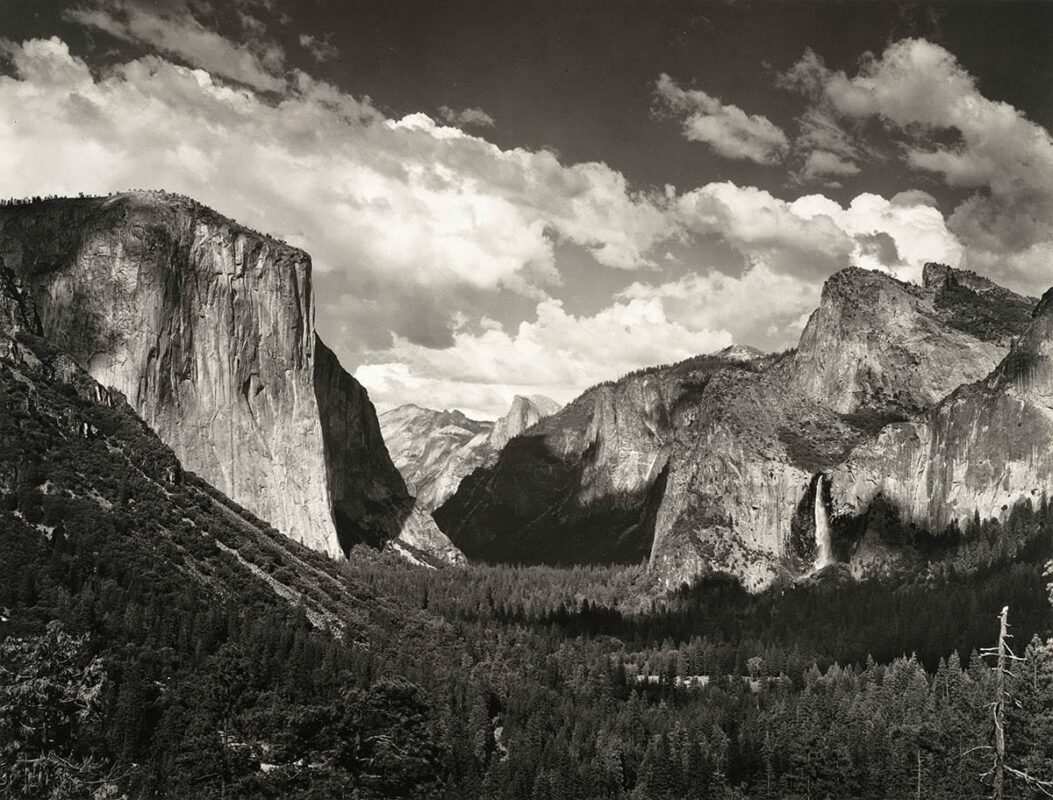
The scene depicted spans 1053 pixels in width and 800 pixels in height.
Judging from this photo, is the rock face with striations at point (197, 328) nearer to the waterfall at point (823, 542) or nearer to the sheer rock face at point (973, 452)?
the waterfall at point (823, 542)

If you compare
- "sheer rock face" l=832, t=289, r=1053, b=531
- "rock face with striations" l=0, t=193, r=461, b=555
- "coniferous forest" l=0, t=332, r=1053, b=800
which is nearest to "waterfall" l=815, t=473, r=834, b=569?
"sheer rock face" l=832, t=289, r=1053, b=531

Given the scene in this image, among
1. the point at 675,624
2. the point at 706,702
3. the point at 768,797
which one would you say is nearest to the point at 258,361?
the point at 675,624

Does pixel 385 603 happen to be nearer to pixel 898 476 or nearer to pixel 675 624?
pixel 675 624

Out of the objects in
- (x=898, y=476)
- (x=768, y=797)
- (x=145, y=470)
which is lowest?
(x=768, y=797)

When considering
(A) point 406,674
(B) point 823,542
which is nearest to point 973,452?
(B) point 823,542

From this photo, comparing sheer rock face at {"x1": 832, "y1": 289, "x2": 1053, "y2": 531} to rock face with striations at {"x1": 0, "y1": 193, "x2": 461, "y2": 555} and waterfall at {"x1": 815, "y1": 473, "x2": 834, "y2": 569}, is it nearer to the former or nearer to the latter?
waterfall at {"x1": 815, "y1": 473, "x2": 834, "y2": 569}
